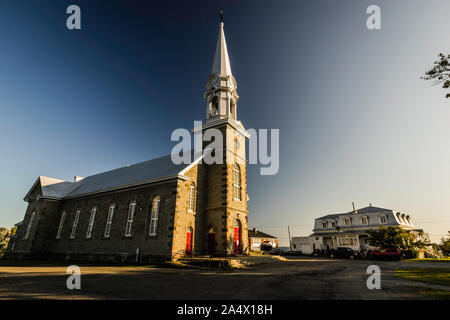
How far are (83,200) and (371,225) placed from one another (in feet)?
163

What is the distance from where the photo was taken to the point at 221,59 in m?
29.5

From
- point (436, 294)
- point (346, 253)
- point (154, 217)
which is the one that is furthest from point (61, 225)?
point (346, 253)

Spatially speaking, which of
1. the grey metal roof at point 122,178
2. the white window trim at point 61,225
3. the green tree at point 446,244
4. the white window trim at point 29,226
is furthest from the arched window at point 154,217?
the green tree at point 446,244

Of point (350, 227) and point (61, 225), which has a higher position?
point (350, 227)

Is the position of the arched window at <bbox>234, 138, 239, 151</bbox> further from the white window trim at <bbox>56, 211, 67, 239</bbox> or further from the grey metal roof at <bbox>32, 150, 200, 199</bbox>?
the white window trim at <bbox>56, 211, 67, 239</bbox>

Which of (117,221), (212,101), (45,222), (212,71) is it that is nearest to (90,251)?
(117,221)

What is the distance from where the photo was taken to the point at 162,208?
2148cm

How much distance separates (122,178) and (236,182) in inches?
572

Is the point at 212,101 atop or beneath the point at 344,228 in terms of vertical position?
atop

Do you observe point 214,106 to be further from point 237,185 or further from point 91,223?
point 91,223

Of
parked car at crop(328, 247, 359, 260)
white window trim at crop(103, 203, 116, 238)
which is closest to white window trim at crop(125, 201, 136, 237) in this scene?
white window trim at crop(103, 203, 116, 238)

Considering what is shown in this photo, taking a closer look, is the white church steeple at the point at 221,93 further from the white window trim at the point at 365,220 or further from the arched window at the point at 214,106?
the white window trim at the point at 365,220

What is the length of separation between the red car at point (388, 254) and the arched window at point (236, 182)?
65.1 ft
